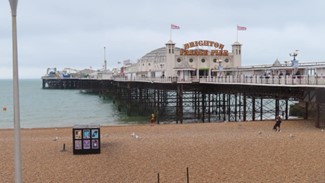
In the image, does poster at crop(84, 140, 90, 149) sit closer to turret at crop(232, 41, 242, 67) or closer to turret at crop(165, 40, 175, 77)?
turret at crop(165, 40, 175, 77)

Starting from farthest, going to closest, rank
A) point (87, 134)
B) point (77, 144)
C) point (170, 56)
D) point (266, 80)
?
1. point (170, 56)
2. point (266, 80)
3. point (87, 134)
4. point (77, 144)

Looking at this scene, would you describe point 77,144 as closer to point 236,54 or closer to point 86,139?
point 86,139

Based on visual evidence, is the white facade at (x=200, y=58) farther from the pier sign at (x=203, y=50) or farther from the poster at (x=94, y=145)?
the poster at (x=94, y=145)

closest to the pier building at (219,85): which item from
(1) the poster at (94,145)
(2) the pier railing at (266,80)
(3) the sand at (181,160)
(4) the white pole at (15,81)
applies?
(2) the pier railing at (266,80)

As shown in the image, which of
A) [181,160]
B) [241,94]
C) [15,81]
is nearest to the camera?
[15,81]

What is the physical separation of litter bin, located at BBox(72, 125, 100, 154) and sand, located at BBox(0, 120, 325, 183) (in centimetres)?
46

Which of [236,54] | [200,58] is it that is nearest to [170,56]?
[200,58]

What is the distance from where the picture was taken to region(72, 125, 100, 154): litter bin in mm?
16375

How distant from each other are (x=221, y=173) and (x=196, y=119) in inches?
1030

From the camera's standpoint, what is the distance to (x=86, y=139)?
1659 centimetres

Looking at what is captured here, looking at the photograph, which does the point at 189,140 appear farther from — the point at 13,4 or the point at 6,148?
the point at 13,4

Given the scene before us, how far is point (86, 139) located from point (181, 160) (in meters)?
4.38

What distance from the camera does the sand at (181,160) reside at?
12.2 m

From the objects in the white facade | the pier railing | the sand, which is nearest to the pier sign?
the white facade
